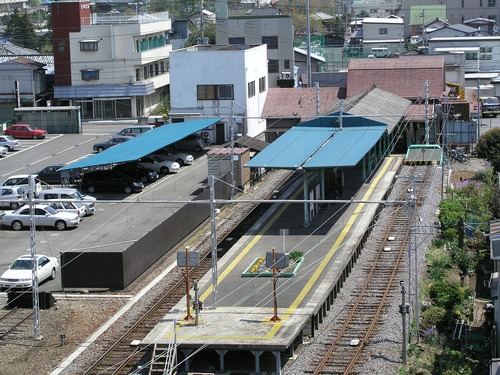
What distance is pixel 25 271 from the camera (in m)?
24.5

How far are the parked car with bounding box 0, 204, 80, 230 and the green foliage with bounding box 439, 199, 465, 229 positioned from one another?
9491 millimetres

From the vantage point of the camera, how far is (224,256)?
25.9 meters

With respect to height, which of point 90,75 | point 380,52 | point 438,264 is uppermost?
point 90,75

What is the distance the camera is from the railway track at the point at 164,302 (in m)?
19.8

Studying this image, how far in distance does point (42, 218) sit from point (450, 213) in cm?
1062

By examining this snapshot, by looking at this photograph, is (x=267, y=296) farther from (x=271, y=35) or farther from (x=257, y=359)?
(x=271, y=35)

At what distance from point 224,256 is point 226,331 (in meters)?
6.06

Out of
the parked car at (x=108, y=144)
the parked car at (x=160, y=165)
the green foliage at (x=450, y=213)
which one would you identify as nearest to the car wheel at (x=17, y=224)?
the parked car at (x=160, y=165)

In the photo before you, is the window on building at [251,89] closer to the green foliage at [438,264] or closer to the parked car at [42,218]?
the parked car at [42,218]

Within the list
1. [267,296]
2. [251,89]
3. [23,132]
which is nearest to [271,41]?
[251,89]

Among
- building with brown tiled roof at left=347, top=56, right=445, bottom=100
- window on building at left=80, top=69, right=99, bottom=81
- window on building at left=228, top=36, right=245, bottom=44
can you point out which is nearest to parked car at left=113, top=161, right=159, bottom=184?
building with brown tiled roof at left=347, top=56, right=445, bottom=100

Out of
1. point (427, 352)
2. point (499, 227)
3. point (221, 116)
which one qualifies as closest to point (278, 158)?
point (499, 227)

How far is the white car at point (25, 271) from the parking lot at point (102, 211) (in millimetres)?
289

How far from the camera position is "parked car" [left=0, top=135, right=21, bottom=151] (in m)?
42.3
